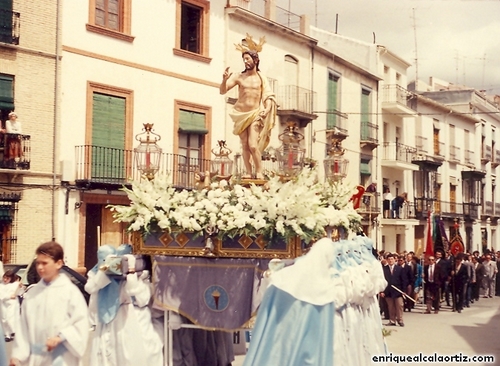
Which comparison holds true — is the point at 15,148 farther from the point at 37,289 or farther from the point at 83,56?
the point at 37,289

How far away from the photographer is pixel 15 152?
17.4 metres

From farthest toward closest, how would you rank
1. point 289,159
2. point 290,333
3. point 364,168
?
point 364,168 < point 289,159 < point 290,333

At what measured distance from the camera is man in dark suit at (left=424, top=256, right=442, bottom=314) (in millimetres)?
17719

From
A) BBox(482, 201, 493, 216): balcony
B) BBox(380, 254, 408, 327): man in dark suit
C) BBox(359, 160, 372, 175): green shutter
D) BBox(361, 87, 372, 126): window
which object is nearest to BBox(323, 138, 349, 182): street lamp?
BBox(380, 254, 408, 327): man in dark suit

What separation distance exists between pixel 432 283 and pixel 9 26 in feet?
36.1

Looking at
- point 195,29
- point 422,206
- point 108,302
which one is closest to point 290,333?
point 108,302

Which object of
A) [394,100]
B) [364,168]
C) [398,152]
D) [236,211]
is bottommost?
[236,211]

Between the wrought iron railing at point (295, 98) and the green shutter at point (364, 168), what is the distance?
17.1 feet

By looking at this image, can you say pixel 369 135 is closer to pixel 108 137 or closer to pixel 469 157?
pixel 469 157

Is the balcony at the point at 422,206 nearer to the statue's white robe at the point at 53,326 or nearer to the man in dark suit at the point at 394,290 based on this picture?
the man in dark suit at the point at 394,290

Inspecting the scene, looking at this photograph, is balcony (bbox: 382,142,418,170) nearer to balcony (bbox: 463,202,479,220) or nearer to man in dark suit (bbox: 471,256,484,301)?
balcony (bbox: 463,202,479,220)

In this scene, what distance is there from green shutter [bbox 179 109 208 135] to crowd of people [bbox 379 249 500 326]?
6.49 metres

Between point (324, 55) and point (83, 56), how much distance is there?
37.2 feet

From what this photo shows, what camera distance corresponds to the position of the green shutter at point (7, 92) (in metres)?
17.5
